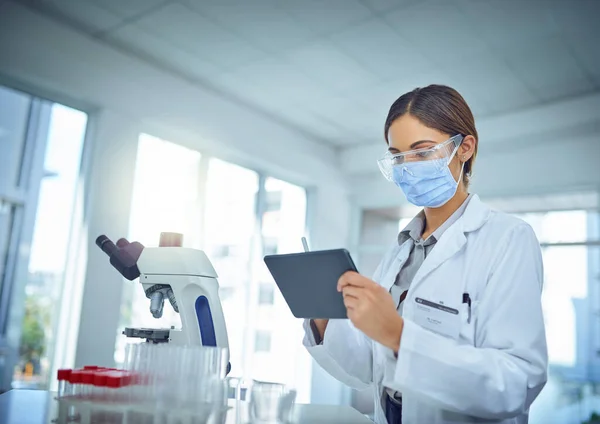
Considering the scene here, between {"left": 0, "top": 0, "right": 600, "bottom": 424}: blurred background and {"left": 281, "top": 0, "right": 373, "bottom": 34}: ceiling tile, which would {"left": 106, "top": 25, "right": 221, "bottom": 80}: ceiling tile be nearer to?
{"left": 0, "top": 0, "right": 600, "bottom": 424}: blurred background

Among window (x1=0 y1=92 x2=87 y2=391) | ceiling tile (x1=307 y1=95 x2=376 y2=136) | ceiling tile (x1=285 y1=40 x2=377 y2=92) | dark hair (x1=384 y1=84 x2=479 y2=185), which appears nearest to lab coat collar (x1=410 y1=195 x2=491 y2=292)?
dark hair (x1=384 y1=84 x2=479 y2=185)

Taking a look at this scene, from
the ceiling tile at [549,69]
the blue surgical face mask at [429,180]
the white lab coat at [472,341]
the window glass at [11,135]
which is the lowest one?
the white lab coat at [472,341]

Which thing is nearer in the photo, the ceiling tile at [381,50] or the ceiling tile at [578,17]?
the ceiling tile at [578,17]

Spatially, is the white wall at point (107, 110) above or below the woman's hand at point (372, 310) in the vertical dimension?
above

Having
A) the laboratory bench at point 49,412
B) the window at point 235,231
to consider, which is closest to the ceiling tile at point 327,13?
→ the window at point 235,231

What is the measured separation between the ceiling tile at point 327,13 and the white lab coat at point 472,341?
1984 mm

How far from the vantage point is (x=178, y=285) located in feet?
4.68

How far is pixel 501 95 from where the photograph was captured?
415cm

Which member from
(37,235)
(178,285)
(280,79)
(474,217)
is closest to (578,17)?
(280,79)

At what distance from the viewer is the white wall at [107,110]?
3.23 meters

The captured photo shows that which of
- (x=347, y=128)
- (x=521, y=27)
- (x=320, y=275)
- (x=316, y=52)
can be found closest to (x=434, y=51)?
(x=521, y=27)

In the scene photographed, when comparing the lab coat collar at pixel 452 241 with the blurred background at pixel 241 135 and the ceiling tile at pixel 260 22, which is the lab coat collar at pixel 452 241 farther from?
the ceiling tile at pixel 260 22

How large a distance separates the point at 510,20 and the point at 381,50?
82 cm

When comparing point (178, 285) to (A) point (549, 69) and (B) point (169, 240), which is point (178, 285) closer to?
(B) point (169, 240)
